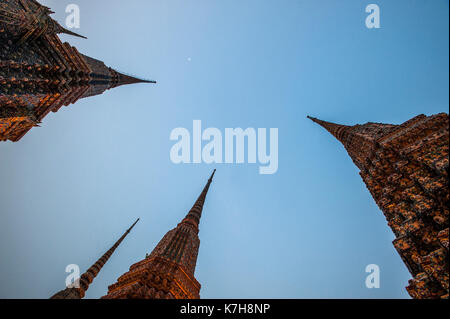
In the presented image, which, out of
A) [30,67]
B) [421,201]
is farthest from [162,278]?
[421,201]

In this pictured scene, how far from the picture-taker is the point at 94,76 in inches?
1587

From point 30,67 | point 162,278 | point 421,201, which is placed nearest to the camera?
point 421,201

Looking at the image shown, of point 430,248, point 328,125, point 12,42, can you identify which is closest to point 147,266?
point 12,42

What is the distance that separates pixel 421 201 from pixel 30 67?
118ft

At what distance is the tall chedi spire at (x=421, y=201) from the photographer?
10898 mm

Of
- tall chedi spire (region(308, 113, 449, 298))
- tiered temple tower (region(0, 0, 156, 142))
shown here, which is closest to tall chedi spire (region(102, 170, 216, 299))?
tiered temple tower (region(0, 0, 156, 142))

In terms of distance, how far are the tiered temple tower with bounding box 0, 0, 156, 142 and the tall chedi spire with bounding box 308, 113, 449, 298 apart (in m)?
33.6

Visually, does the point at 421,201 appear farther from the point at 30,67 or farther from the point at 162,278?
the point at 30,67

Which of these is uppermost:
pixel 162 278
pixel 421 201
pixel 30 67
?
pixel 30 67

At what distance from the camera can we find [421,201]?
1352cm

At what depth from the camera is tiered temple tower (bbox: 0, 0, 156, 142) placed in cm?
2218

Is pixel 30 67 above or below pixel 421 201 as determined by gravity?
above
